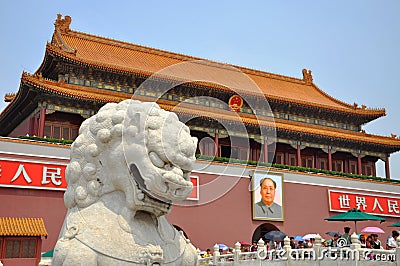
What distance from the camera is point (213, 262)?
12422mm

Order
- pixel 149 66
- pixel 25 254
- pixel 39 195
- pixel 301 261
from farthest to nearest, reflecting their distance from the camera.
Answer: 1. pixel 149 66
2. pixel 39 195
3. pixel 25 254
4. pixel 301 261

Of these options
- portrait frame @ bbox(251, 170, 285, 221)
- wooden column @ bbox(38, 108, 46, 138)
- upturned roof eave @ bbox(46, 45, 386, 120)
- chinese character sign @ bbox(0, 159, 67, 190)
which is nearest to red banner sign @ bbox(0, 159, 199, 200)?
chinese character sign @ bbox(0, 159, 67, 190)

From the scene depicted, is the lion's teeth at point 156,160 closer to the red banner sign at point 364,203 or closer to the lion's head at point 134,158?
the lion's head at point 134,158

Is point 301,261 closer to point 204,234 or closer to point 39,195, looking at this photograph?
point 204,234

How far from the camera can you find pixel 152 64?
21.3 meters

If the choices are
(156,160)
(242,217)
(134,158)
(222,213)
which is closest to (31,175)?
(222,213)

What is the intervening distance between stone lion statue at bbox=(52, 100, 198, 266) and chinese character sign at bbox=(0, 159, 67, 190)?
10079mm

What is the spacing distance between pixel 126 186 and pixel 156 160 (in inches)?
13.4

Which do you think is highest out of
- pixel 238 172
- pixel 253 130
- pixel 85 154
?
pixel 253 130

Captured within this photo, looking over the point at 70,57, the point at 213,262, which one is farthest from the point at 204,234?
the point at 70,57

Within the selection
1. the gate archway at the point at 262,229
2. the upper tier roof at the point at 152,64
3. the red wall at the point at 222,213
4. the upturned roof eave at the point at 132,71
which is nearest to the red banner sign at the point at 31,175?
the red wall at the point at 222,213

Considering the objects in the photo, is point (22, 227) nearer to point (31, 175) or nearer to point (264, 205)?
point (31, 175)

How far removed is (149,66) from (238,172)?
6.98m

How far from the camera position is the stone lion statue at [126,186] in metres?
3.67
